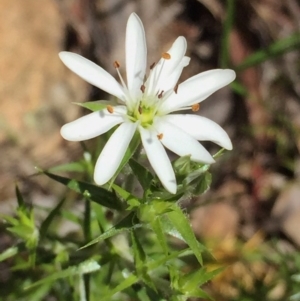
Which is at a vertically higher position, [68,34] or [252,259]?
[68,34]

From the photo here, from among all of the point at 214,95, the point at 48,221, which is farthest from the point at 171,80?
the point at 214,95

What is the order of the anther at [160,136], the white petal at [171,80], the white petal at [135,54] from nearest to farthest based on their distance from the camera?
1. the anther at [160,136]
2. the white petal at [135,54]
3. the white petal at [171,80]

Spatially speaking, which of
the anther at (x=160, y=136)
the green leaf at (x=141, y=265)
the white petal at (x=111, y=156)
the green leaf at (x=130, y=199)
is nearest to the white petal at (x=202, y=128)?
the anther at (x=160, y=136)

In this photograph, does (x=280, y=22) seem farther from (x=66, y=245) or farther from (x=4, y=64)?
(x=66, y=245)

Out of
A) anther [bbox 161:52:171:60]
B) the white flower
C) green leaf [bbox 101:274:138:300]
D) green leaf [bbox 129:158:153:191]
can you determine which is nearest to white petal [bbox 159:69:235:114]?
the white flower

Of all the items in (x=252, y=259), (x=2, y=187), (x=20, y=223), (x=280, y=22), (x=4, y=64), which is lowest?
(x=252, y=259)

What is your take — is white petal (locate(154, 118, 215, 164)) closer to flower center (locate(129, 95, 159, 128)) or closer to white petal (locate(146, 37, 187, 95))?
flower center (locate(129, 95, 159, 128))

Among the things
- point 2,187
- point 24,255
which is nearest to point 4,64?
point 2,187

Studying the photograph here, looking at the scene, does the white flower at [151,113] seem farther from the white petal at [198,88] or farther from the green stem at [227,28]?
the green stem at [227,28]

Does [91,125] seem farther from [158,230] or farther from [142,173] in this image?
[158,230]
